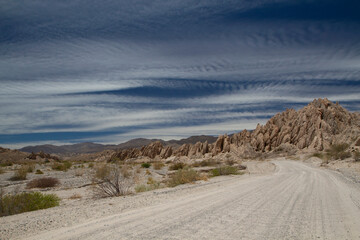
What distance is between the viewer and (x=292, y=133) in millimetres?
77875

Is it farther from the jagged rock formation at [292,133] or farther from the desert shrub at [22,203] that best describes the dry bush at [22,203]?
the jagged rock formation at [292,133]

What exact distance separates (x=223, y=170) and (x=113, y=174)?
15047 mm

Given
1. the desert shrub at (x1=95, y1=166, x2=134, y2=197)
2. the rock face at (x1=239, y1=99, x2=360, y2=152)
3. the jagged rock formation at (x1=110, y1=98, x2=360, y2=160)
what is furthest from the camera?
the jagged rock formation at (x1=110, y1=98, x2=360, y2=160)

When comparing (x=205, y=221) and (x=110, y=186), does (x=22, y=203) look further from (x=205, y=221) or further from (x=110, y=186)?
(x=205, y=221)

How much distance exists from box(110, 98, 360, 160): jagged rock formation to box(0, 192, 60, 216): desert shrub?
218 ft

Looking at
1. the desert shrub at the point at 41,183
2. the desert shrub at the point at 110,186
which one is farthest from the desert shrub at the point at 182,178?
the desert shrub at the point at 41,183

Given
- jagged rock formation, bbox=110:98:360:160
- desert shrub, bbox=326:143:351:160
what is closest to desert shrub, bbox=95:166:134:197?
desert shrub, bbox=326:143:351:160

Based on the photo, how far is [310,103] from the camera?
289ft

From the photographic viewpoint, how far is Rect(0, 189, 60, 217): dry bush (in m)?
9.94

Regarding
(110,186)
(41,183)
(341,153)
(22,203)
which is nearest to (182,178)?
(110,186)

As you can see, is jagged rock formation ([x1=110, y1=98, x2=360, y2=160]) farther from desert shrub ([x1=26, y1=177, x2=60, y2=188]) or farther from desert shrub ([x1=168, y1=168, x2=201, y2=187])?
desert shrub ([x1=26, y1=177, x2=60, y2=188])

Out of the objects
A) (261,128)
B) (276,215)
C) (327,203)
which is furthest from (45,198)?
(261,128)

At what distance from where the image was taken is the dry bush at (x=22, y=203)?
9.94 metres

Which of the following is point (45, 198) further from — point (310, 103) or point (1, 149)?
point (310, 103)
